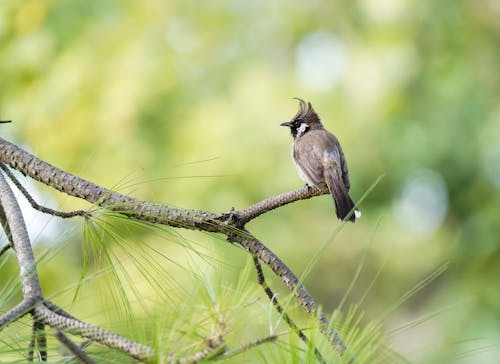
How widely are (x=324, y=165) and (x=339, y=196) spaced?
0.24m

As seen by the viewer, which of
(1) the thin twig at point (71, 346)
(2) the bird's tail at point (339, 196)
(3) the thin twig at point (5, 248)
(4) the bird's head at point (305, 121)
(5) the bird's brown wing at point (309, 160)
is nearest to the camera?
(1) the thin twig at point (71, 346)

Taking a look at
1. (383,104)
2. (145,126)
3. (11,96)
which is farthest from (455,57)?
(11,96)

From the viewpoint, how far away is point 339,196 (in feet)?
9.52

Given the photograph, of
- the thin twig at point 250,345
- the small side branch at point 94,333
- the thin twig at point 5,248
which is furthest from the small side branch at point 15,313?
the thin twig at point 5,248

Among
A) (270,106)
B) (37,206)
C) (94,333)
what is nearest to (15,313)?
(94,333)

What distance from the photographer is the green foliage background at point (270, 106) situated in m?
4.73

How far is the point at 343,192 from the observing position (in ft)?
9.67

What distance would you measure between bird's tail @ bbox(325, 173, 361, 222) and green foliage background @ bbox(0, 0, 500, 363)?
1378mm

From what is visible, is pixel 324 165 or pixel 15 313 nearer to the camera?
pixel 15 313

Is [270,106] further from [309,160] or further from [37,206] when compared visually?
[37,206]

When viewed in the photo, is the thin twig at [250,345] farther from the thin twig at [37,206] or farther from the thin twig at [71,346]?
the thin twig at [37,206]

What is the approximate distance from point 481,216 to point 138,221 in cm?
421

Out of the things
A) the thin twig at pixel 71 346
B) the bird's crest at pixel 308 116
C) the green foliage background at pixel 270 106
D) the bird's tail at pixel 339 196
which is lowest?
the thin twig at pixel 71 346

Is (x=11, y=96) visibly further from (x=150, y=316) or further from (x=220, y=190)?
(x=150, y=316)
